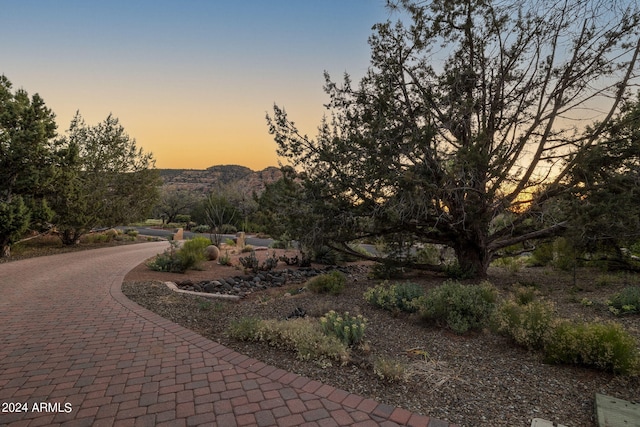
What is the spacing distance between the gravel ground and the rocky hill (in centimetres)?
5283

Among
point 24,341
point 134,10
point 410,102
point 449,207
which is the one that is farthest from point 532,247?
point 134,10

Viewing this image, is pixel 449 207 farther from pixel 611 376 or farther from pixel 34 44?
pixel 34 44

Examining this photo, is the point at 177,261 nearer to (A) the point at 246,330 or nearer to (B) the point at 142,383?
(A) the point at 246,330

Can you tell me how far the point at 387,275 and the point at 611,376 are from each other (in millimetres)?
5197

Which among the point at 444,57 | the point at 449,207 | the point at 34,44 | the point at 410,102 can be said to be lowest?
the point at 449,207

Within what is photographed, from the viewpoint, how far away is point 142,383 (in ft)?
9.59

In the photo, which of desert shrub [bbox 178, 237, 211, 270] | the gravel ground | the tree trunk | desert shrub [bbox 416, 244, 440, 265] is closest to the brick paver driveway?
the gravel ground

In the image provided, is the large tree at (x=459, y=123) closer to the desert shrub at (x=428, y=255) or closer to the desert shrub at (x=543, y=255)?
the desert shrub at (x=428, y=255)

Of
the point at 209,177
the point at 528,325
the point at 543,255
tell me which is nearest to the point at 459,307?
the point at 528,325

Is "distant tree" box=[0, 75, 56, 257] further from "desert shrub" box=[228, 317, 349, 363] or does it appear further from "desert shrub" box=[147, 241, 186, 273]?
"desert shrub" box=[228, 317, 349, 363]

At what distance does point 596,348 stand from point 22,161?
15941mm

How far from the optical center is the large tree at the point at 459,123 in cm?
610

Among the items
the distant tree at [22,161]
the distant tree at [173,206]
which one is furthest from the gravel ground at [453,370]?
the distant tree at [173,206]

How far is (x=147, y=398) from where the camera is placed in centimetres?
268
